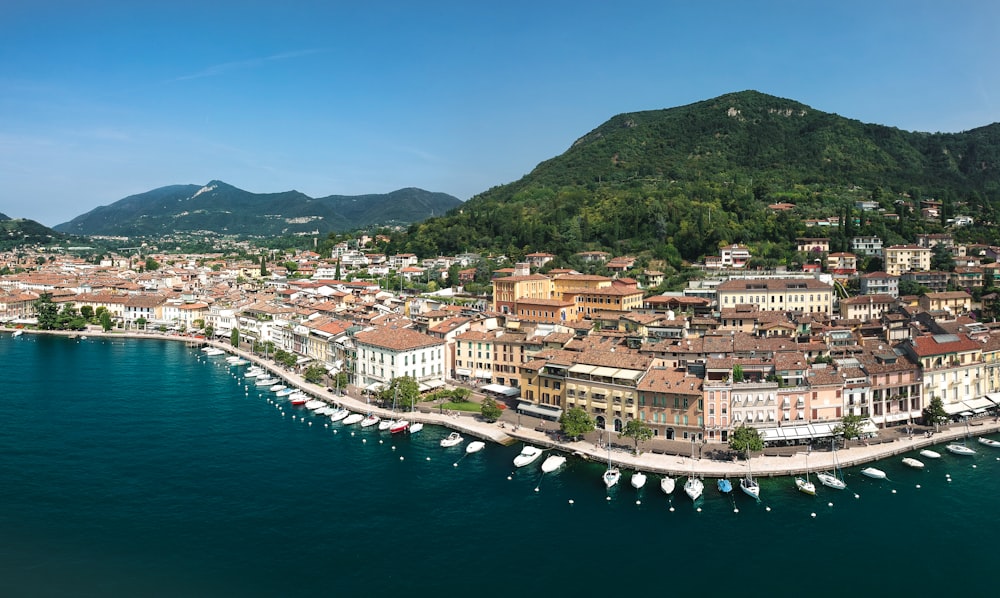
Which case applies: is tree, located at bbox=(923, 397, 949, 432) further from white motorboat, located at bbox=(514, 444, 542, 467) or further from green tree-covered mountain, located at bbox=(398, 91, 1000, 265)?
green tree-covered mountain, located at bbox=(398, 91, 1000, 265)

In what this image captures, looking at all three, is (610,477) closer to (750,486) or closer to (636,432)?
(636,432)

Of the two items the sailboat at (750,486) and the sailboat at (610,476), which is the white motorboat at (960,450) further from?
the sailboat at (610,476)

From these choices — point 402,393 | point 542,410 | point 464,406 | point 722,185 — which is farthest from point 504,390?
point 722,185

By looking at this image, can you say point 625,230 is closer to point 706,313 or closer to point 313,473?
point 706,313

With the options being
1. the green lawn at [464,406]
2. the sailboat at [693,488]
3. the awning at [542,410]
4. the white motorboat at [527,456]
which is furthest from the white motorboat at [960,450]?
the green lawn at [464,406]

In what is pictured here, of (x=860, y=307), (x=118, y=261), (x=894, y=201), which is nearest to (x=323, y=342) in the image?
(x=860, y=307)
